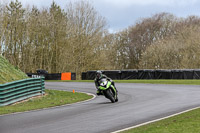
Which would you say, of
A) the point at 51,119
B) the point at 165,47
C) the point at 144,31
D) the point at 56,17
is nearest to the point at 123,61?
the point at 144,31

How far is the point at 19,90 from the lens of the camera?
1666cm

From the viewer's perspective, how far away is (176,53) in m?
58.2

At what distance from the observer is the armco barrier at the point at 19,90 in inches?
602

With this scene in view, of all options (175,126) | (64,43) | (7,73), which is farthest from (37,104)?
(64,43)

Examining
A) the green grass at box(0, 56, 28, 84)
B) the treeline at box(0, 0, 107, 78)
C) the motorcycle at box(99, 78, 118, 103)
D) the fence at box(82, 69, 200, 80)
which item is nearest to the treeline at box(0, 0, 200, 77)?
the treeline at box(0, 0, 107, 78)

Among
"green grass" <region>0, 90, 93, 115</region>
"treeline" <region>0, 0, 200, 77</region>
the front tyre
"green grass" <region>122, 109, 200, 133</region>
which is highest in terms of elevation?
"treeline" <region>0, 0, 200, 77</region>

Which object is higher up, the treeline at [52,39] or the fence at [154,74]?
the treeline at [52,39]

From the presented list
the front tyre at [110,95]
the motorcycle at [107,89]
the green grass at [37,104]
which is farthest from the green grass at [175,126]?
the green grass at [37,104]

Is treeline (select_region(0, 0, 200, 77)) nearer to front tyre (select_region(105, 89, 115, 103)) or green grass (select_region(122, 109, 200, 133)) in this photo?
front tyre (select_region(105, 89, 115, 103))

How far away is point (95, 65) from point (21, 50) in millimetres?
12881

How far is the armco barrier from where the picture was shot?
1529 cm

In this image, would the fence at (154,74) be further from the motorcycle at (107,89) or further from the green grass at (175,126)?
the green grass at (175,126)

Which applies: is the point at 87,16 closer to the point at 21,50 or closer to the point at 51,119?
the point at 21,50

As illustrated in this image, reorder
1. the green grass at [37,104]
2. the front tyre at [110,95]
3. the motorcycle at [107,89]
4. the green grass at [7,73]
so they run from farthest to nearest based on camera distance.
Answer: the green grass at [7,73], the front tyre at [110,95], the motorcycle at [107,89], the green grass at [37,104]
